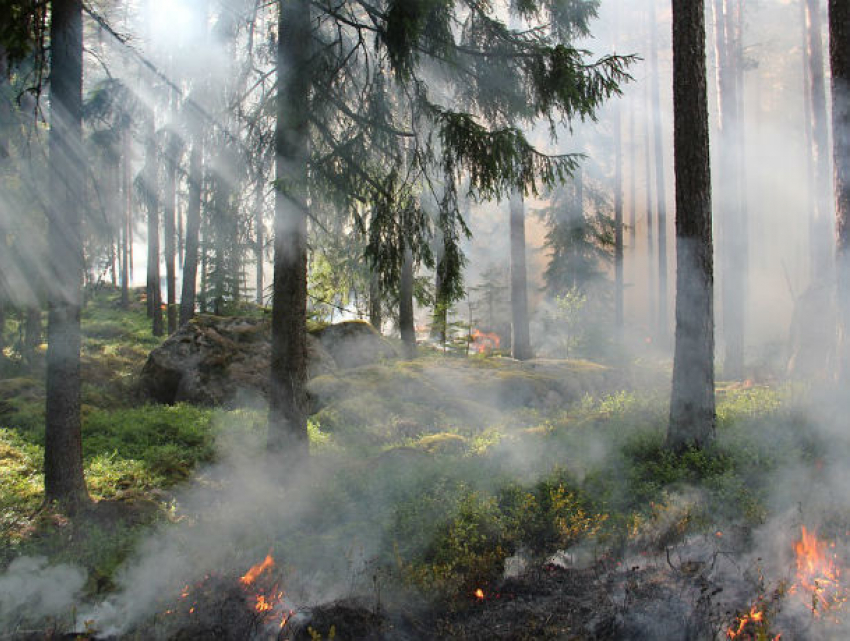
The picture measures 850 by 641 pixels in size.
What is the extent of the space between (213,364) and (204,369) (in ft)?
0.71

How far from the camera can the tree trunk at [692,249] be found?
24.8ft

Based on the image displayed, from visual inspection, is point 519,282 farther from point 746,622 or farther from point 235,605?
point 235,605

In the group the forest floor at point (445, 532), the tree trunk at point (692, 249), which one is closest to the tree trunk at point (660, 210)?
the forest floor at point (445, 532)

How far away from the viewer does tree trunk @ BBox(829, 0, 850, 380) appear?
8.00m

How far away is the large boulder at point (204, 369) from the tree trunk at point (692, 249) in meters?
8.31

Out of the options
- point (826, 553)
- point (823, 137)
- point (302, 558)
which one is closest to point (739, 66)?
point (823, 137)

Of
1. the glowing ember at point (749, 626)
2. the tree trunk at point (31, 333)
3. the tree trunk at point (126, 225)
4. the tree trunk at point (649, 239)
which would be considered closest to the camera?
the glowing ember at point (749, 626)

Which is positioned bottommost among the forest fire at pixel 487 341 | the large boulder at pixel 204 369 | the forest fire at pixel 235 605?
the forest fire at pixel 235 605

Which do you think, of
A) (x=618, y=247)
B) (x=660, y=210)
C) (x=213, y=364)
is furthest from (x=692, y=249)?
(x=660, y=210)

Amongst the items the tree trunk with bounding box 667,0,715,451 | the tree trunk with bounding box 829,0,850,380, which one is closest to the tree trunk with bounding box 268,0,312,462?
the tree trunk with bounding box 667,0,715,451

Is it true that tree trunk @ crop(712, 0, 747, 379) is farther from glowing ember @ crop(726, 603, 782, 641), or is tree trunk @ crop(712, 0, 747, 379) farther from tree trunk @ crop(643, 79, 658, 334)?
glowing ember @ crop(726, 603, 782, 641)

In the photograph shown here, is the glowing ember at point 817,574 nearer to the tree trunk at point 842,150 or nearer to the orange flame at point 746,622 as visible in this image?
the orange flame at point 746,622

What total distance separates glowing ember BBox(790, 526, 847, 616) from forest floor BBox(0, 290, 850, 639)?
0.07ft

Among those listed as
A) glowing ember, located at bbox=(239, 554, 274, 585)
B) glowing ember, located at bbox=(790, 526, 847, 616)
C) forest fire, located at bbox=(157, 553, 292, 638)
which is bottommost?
forest fire, located at bbox=(157, 553, 292, 638)
